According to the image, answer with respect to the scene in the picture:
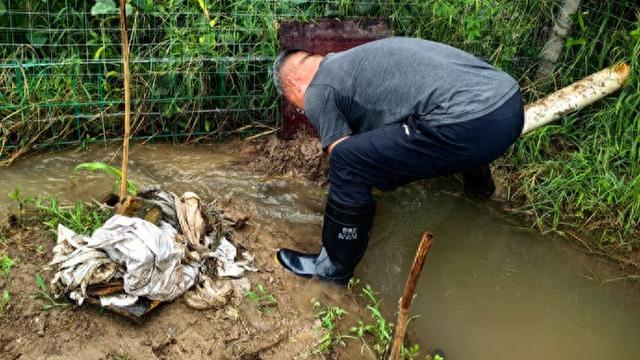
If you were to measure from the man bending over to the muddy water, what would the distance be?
2.10 ft

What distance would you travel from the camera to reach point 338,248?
10.7 feet

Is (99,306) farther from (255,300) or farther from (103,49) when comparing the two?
(103,49)

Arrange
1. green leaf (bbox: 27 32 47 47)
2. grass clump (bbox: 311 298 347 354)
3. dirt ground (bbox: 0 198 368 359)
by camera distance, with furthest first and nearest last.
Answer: green leaf (bbox: 27 32 47 47)
grass clump (bbox: 311 298 347 354)
dirt ground (bbox: 0 198 368 359)

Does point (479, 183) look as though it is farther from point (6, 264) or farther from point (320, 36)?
point (6, 264)

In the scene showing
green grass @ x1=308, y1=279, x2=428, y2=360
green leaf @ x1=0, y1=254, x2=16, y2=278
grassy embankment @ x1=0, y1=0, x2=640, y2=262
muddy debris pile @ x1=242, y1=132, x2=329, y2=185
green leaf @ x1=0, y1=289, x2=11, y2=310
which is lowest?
green grass @ x1=308, y1=279, x2=428, y2=360

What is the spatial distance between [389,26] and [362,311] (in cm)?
236

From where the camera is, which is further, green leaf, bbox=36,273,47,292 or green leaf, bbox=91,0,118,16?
green leaf, bbox=91,0,118,16

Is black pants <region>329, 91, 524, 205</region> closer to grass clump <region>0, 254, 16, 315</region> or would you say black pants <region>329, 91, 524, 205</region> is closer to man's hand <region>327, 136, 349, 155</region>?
man's hand <region>327, 136, 349, 155</region>

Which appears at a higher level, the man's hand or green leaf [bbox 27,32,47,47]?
green leaf [bbox 27,32,47,47]

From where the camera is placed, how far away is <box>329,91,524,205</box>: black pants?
3.05 meters

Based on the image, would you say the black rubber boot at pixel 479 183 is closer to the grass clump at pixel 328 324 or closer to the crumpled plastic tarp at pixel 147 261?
the grass clump at pixel 328 324

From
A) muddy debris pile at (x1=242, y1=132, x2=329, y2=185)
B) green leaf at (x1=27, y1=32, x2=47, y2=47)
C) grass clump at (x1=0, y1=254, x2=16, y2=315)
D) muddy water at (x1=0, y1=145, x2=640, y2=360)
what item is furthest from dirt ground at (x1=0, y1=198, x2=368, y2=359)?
green leaf at (x1=27, y1=32, x2=47, y2=47)

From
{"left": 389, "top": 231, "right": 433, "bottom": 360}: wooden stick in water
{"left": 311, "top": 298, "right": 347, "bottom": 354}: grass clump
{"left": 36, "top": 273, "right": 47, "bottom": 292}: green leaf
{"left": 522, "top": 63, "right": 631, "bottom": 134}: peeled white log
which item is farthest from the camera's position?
{"left": 522, "top": 63, "right": 631, "bottom": 134}: peeled white log

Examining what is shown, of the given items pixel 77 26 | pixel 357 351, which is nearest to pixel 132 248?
pixel 357 351
